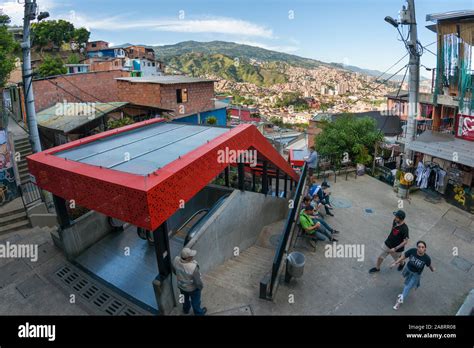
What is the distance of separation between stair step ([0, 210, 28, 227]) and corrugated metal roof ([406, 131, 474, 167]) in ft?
47.6

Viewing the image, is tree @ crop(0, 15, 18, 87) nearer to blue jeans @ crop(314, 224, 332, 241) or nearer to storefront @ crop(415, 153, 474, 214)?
blue jeans @ crop(314, 224, 332, 241)

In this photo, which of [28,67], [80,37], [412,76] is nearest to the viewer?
[28,67]

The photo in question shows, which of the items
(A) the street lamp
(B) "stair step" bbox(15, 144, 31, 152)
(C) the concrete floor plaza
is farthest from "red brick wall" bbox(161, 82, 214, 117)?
(A) the street lamp

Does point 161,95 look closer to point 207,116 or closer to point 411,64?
point 207,116

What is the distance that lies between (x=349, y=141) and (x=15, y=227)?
1423 cm

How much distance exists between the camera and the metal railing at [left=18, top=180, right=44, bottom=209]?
32.5 feet

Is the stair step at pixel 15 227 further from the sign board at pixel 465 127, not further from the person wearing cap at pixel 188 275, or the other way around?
the sign board at pixel 465 127

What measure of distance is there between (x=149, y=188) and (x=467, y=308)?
6397 mm

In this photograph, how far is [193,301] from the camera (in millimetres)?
5320

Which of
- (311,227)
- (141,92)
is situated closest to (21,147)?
(141,92)

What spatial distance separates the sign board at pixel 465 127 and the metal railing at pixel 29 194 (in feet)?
51.9

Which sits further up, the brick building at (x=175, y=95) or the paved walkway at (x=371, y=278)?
the brick building at (x=175, y=95)

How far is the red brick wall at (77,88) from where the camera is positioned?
17.4m

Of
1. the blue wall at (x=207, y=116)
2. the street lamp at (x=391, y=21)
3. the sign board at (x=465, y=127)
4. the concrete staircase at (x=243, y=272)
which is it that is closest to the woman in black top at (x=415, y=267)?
the concrete staircase at (x=243, y=272)
